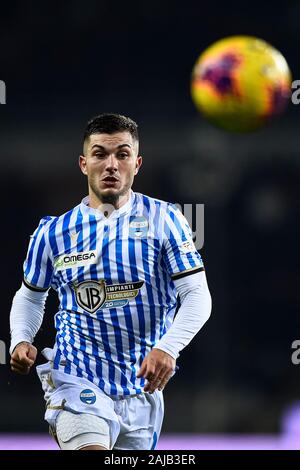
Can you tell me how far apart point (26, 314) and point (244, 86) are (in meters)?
1.74

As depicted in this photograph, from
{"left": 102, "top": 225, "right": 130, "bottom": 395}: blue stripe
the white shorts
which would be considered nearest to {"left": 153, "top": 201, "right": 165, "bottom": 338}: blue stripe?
{"left": 102, "top": 225, "right": 130, "bottom": 395}: blue stripe

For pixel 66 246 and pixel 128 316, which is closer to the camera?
pixel 128 316

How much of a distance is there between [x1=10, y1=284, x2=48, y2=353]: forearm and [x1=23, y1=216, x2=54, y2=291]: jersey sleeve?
0.06 meters

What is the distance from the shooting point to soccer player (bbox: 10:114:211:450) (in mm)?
5996

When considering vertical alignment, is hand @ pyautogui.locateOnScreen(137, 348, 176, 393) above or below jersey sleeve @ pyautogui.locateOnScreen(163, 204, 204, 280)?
below

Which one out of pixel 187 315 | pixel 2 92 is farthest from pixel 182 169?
pixel 187 315

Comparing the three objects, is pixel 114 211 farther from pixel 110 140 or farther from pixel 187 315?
pixel 187 315

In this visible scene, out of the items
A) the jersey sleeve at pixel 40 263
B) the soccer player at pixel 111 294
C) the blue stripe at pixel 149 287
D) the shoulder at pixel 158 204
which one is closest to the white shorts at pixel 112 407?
the soccer player at pixel 111 294

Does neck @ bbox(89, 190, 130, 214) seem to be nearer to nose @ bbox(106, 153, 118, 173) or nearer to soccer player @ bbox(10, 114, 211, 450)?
soccer player @ bbox(10, 114, 211, 450)

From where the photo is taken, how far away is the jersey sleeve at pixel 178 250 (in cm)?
601

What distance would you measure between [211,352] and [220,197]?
1.56m

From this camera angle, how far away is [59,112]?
39.6ft

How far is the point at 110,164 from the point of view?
6137 millimetres

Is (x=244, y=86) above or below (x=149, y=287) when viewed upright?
above
